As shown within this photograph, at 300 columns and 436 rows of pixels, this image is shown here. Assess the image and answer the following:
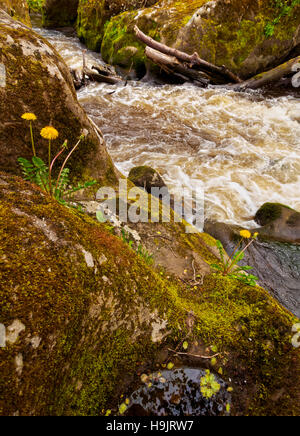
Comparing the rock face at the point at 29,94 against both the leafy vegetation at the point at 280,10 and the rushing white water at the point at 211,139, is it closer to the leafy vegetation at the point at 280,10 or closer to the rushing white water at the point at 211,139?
the rushing white water at the point at 211,139

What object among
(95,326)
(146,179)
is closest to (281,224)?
(146,179)

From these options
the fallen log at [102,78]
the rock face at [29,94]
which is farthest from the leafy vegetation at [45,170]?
the fallen log at [102,78]

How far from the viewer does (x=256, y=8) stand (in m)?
10.6

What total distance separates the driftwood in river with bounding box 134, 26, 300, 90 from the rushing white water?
2.14ft

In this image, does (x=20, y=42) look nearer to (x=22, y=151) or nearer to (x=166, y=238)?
(x=22, y=151)

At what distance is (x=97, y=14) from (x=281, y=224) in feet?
58.4

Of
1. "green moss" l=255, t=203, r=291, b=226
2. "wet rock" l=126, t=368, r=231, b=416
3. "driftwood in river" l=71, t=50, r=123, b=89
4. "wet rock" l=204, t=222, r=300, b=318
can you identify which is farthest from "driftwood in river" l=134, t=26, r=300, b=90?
"wet rock" l=126, t=368, r=231, b=416

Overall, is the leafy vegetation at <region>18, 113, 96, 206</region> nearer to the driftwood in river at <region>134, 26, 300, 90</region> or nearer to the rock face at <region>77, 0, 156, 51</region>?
the driftwood in river at <region>134, 26, 300, 90</region>

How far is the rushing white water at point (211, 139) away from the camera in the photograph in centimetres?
650

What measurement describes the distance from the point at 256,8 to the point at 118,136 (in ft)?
29.7

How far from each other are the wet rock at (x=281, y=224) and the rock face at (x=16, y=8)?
883 centimetres

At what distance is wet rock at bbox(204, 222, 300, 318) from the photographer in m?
3.91

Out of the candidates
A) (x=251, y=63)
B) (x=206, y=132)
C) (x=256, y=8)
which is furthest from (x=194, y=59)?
(x=206, y=132)

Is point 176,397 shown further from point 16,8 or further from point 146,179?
point 16,8
